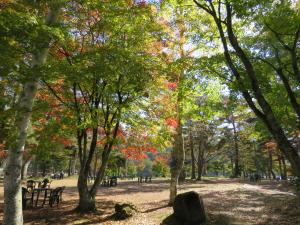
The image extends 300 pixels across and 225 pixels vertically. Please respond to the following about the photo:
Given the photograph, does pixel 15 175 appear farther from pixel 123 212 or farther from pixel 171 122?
pixel 171 122

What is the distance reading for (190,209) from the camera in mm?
9352

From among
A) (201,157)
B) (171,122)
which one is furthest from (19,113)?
(201,157)

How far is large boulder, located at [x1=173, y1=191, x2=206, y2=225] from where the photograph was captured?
30.2ft

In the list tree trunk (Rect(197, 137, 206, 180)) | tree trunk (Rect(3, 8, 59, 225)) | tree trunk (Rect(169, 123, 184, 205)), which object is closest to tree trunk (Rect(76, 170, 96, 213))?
tree trunk (Rect(169, 123, 184, 205))

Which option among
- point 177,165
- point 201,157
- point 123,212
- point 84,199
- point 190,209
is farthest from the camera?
point 201,157

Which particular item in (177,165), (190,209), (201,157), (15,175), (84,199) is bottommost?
(190,209)

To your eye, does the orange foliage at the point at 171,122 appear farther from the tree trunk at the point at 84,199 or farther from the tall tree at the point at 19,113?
the tall tree at the point at 19,113

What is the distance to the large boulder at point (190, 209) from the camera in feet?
30.2

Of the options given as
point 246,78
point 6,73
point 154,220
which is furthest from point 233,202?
point 6,73

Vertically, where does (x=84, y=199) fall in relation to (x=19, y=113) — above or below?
below

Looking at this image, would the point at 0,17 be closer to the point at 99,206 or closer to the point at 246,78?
the point at 246,78

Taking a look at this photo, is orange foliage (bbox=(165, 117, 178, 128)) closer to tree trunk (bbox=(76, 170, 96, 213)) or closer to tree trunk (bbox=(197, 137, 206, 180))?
tree trunk (bbox=(76, 170, 96, 213))

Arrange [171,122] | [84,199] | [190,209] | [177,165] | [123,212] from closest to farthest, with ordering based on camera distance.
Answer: [190,209]
[123,212]
[84,199]
[177,165]
[171,122]

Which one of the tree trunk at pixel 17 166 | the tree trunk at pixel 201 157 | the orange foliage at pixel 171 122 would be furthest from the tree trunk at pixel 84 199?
the tree trunk at pixel 201 157
